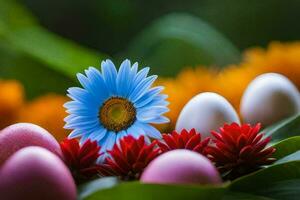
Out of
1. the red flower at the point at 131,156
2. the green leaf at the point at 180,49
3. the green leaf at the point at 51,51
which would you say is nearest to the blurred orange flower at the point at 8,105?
the green leaf at the point at 51,51

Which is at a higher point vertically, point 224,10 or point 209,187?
point 224,10

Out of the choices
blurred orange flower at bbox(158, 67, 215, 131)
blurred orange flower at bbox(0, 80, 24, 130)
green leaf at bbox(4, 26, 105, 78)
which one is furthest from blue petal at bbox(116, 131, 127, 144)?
green leaf at bbox(4, 26, 105, 78)

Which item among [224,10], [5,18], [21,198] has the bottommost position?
[21,198]

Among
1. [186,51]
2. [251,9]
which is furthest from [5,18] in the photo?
[251,9]

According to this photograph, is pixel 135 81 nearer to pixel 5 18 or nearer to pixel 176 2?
pixel 5 18

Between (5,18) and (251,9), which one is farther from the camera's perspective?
(251,9)

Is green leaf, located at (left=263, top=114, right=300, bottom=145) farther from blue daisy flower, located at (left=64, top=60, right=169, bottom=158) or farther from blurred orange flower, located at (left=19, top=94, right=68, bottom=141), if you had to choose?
blurred orange flower, located at (left=19, top=94, right=68, bottom=141)

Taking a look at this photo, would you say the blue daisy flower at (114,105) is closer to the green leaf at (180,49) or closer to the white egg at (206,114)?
the white egg at (206,114)
